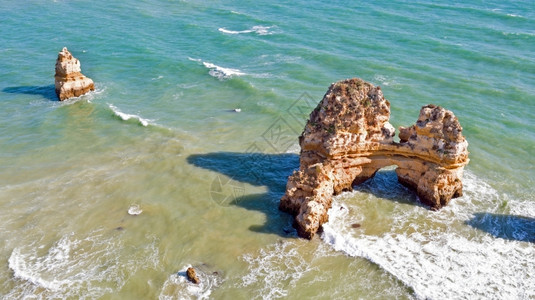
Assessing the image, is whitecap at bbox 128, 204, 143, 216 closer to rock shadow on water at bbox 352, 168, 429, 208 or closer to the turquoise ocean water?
the turquoise ocean water

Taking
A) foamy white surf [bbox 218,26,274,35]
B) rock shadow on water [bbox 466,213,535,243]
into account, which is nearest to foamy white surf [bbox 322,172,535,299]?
rock shadow on water [bbox 466,213,535,243]

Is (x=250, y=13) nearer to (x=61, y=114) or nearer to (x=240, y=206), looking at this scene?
(x=61, y=114)

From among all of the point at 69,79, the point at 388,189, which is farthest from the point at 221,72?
the point at 388,189

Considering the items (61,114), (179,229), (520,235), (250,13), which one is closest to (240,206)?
(179,229)

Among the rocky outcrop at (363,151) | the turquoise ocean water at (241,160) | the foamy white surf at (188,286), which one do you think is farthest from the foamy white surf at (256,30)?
the foamy white surf at (188,286)

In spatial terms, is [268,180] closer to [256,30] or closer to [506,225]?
[506,225]

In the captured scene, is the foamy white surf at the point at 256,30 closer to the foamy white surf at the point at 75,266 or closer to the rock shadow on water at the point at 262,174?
the rock shadow on water at the point at 262,174
